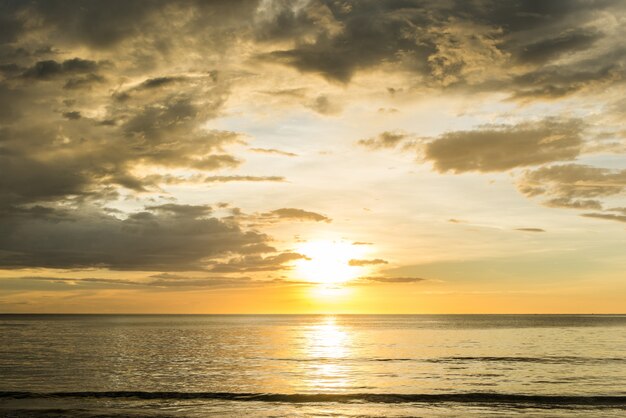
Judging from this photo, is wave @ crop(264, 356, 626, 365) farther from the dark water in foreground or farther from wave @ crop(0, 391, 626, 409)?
wave @ crop(0, 391, 626, 409)

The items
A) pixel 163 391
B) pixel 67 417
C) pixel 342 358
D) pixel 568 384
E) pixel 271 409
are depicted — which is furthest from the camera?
pixel 342 358

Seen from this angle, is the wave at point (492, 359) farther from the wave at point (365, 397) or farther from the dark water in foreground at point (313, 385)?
the wave at point (365, 397)

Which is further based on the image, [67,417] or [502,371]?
[502,371]

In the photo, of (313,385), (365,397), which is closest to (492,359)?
Answer: (313,385)

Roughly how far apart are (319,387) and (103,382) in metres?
20.1

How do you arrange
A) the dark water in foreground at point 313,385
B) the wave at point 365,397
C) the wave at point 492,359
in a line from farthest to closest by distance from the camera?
1. the wave at point 492,359
2. the wave at point 365,397
3. the dark water in foreground at point 313,385

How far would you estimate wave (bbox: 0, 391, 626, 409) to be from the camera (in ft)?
132

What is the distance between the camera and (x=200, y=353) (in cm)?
8150

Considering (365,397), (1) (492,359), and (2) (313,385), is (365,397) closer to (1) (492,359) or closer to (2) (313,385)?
(2) (313,385)

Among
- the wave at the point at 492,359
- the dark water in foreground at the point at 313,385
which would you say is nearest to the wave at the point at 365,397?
the dark water in foreground at the point at 313,385

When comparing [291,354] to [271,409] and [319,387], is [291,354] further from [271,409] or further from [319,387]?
[271,409]

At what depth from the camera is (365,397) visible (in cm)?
4156

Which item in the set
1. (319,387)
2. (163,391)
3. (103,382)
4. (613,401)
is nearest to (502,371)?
(613,401)

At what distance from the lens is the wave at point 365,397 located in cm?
4034
